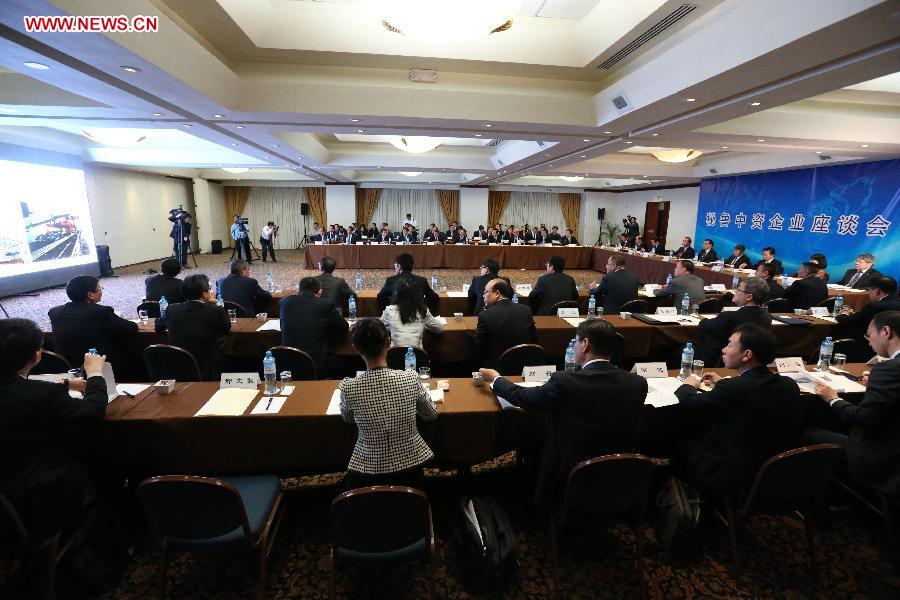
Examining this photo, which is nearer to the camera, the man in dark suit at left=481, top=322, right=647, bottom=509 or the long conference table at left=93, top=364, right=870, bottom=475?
the man in dark suit at left=481, top=322, right=647, bottom=509

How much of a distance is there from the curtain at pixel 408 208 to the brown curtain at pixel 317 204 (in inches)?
80.5

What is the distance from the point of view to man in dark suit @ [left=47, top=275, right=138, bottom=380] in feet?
10.1

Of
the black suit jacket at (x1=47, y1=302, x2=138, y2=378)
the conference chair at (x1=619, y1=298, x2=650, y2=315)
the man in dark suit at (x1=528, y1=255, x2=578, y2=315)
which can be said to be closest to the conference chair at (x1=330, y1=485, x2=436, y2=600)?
the black suit jacket at (x1=47, y1=302, x2=138, y2=378)

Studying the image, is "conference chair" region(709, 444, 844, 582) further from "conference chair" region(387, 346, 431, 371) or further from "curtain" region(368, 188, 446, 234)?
"curtain" region(368, 188, 446, 234)

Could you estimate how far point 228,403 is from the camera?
2.25 m

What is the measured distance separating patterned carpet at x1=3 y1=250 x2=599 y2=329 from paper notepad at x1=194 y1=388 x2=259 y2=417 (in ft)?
17.3

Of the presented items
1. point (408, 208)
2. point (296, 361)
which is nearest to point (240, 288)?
point (296, 361)

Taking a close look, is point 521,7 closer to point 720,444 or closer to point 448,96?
point 448,96

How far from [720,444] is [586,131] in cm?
472

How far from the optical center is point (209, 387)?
2.49m

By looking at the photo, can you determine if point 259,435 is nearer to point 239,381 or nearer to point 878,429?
point 239,381

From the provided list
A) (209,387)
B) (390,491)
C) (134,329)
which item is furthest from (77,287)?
(390,491)

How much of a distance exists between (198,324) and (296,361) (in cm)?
87

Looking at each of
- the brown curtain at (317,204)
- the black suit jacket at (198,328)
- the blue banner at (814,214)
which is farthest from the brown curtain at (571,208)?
the black suit jacket at (198,328)
